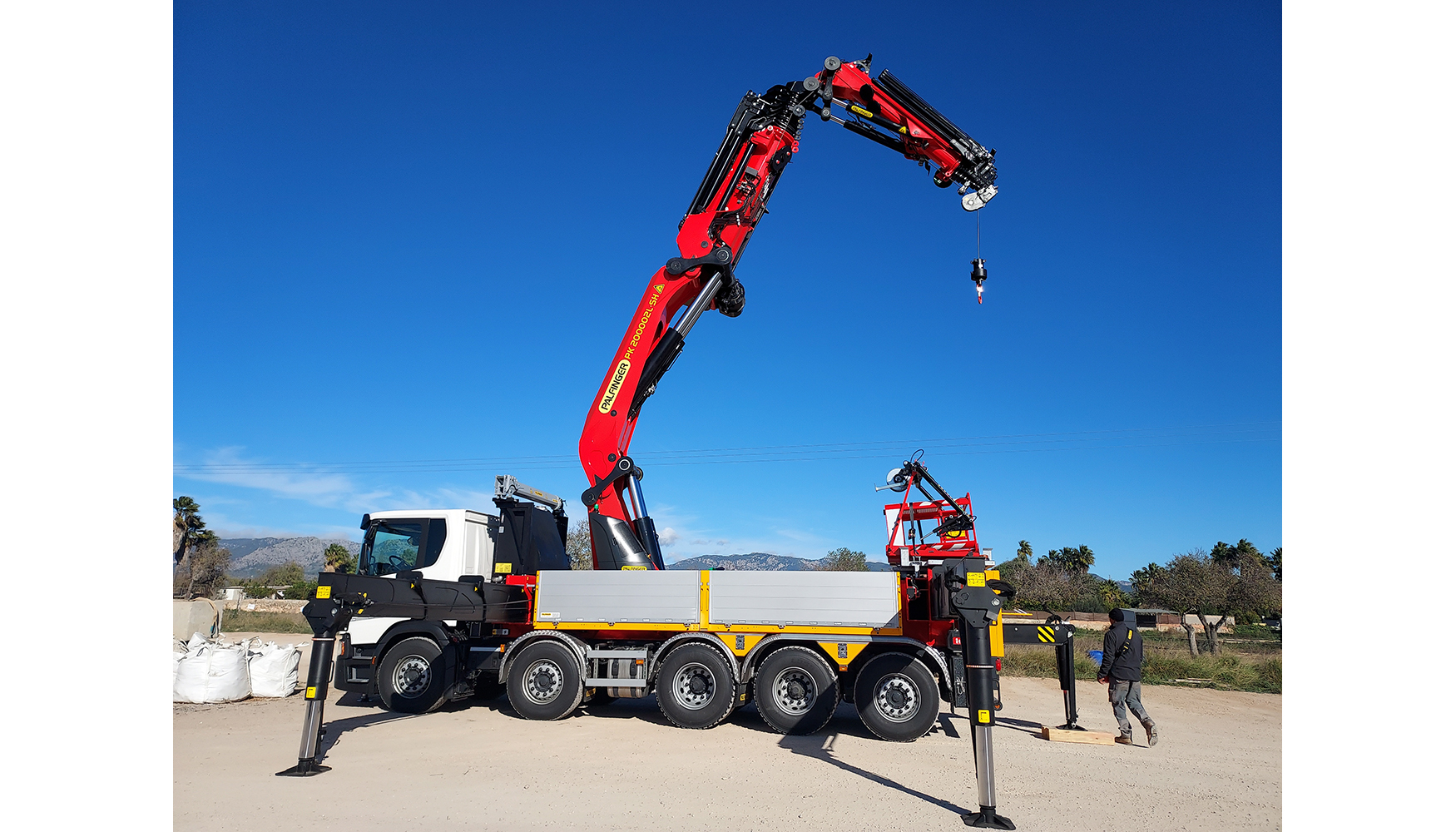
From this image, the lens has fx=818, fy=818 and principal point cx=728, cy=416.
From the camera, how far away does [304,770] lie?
24.4 feet

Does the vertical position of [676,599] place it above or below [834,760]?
above

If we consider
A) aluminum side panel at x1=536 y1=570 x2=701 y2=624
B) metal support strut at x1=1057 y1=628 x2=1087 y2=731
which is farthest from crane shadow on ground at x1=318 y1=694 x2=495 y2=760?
metal support strut at x1=1057 y1=628 x2=1087 y2=731

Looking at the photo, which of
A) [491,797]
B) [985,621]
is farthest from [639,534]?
[985,621]

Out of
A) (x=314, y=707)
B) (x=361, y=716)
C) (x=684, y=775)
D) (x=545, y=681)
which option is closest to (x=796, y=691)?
(x=684, y=775)

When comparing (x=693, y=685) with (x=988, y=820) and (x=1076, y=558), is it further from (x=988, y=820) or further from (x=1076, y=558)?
(x=1076, y=558)

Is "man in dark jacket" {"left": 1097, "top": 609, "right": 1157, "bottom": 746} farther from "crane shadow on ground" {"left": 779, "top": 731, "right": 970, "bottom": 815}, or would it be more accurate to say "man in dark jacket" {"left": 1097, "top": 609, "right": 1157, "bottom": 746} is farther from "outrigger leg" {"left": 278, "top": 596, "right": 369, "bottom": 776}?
"outrigger leg" {"left": 278, "top": 596, "right": 369, "bottom": 776}

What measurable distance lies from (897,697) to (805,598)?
4.91 ft

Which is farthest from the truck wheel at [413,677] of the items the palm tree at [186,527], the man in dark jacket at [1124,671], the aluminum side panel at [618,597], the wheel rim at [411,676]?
the palm tree at [186,527]

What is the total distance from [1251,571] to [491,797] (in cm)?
2707

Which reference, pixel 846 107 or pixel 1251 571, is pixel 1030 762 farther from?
pixel 1251 571

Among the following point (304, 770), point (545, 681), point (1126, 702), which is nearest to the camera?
point (304, 770)

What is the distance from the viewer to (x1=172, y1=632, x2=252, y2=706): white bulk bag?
11805 millimetres

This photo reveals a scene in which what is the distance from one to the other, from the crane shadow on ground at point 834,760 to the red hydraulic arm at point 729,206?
3357mm

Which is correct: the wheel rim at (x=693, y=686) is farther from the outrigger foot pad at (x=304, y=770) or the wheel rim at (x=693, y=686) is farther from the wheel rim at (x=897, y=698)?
the outrigger foot pad at (x=304, y=770)
